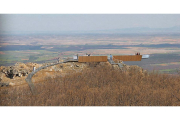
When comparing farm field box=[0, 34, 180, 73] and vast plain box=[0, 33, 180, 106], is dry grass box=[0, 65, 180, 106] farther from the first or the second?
farm field box=[0, 34, 180, 73]

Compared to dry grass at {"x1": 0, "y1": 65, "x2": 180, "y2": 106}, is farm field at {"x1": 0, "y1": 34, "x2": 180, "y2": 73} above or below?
above

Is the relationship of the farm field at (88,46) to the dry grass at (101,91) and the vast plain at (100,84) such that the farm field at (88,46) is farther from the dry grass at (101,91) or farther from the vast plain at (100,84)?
the dry grass at (101,91)

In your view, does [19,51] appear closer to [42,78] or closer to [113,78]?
[42,78]

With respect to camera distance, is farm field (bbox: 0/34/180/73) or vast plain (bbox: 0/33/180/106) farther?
farm field (bbox: 0/34/180/73)

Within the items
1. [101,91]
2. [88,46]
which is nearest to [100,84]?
[101,91]

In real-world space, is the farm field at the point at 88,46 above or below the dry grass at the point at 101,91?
above

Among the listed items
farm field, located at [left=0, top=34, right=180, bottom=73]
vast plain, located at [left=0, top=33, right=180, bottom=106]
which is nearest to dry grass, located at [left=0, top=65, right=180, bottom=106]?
vast plain, located at [left=0, top=33, right=180, bottom=106]

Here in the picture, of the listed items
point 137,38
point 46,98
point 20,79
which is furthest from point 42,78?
point 137,38

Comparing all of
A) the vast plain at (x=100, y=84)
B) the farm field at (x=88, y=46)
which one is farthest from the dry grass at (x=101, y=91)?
the farm field at (x=88, y=46)
